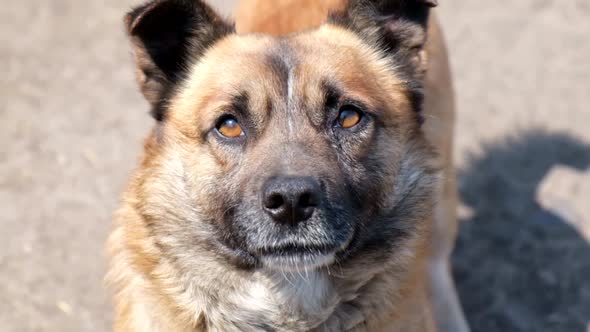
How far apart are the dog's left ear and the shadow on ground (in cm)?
179

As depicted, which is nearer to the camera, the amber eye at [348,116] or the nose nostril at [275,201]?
the nose nostril at [275,201]

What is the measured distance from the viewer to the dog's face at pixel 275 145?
324cm

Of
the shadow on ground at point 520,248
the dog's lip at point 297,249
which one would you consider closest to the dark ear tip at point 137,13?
the dog's lip at point 297,249

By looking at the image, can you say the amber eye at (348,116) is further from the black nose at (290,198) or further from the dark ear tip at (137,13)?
the dark ear tip at (137,13)

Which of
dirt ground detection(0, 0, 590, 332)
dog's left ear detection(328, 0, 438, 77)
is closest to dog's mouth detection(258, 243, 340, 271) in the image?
dog's left ear detection(328, 0, 438, 77)

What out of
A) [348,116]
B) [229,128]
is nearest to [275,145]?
[229,128]

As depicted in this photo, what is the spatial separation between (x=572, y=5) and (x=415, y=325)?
4297 millimetres

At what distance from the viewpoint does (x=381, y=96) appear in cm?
364

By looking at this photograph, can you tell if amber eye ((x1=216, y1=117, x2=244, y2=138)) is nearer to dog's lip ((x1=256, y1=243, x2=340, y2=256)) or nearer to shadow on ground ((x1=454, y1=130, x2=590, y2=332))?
dog's lip ((x1=256, y1=243, x2=340, y2=256))

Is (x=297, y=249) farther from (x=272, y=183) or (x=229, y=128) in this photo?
(x=229, y=128)

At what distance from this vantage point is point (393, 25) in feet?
12.7

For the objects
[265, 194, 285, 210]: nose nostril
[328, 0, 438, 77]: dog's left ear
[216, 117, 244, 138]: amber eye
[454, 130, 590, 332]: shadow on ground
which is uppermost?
[328, 0, 438, 77]: dog's left ear

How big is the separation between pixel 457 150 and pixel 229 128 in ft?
9.48

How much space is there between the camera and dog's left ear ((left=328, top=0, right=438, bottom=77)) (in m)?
3.82
